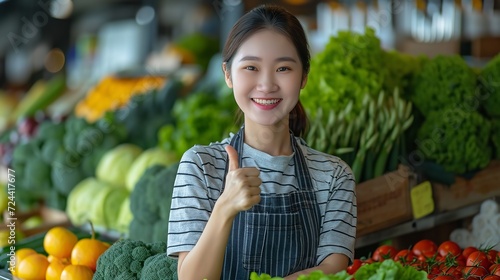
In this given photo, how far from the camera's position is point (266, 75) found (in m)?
1.96

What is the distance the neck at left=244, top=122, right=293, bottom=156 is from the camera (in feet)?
6.89

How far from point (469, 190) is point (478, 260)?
3.45 feet

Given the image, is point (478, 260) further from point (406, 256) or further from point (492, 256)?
point (406, 256)

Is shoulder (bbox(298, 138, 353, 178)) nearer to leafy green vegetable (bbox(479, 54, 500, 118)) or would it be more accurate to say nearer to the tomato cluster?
the tomato cluster

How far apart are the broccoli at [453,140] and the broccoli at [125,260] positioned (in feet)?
5.06

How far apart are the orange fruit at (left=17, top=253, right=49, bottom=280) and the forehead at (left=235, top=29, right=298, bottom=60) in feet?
4.45

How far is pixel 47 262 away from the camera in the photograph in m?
2.89

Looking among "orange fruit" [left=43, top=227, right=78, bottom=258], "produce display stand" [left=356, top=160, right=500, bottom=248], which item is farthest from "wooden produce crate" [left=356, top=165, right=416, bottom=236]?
"orange fruit" [left=43, top=227, right=78, bottom=258]

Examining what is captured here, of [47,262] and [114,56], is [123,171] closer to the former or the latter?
[47,262]

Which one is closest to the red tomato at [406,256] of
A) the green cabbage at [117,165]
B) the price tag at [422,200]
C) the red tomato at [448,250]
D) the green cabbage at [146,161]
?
the red tomato at [448,250]

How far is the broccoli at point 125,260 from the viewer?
240cm

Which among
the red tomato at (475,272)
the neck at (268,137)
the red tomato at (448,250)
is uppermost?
the neck at (268,137)

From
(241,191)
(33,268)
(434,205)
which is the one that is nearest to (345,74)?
(434,205)

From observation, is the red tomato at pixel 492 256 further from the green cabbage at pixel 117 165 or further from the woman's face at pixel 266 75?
the green cabbage at pixel 117 165
